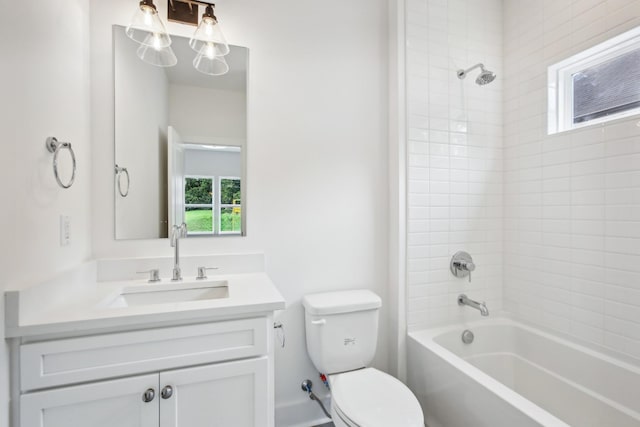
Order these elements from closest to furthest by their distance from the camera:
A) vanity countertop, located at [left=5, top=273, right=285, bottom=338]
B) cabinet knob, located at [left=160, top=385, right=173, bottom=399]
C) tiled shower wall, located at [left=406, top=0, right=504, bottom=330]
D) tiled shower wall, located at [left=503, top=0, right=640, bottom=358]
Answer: vanity countertop, located at [left=5, top=273, right=285, bottom=338], cabinet knob, located at [left=160, top=385, right=173, bottom=399], tiled shower wall, located at [left=503, top=0, right=640, bottom=358], tiled shower wall, located at [left=406, top=0, right=504, bottom=330]

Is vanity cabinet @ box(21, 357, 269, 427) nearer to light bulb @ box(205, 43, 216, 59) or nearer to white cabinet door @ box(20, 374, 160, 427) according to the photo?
white cabinet door @ box(20, 374, 160, 427)

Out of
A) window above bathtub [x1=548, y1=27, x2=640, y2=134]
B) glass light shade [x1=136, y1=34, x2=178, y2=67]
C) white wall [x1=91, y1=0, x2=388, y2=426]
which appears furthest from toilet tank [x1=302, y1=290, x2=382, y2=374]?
window above bathtub [x1=548, y1=27, x2=640, y2=134]

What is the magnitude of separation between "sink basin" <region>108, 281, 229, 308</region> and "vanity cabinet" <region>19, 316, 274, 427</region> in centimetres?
30

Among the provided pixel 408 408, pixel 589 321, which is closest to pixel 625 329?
pixel 589 321

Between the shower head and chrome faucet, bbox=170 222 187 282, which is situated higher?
the shower head

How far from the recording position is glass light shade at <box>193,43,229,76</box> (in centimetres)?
153

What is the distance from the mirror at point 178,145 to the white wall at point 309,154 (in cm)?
6

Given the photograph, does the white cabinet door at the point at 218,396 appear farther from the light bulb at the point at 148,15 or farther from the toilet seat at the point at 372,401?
the light bulb at the point at 148,15

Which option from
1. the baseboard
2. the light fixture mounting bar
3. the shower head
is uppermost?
the light fixture mounting bar

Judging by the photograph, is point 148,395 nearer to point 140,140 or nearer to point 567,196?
point 140,140

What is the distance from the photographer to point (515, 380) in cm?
181

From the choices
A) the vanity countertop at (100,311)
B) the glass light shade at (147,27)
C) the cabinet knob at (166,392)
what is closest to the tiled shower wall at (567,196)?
the vanity countertop at (100,311)

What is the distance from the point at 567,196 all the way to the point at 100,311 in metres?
2.25

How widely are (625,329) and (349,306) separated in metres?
1.31
